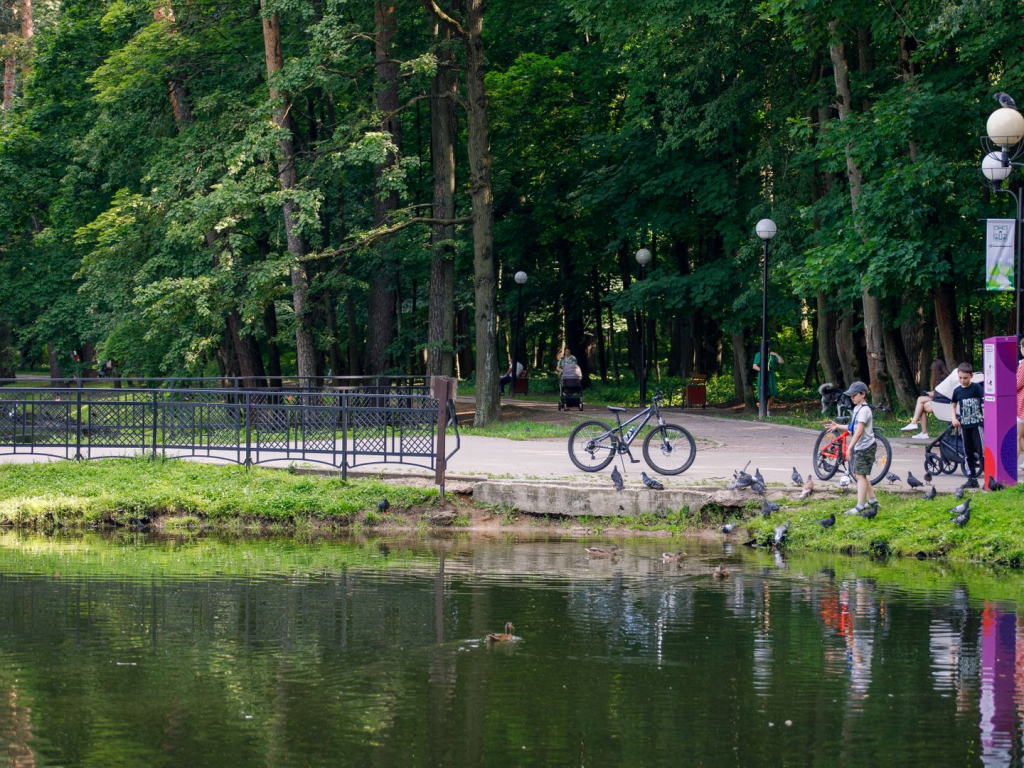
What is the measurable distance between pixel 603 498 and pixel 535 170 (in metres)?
24.0

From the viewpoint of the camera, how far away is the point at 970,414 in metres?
15.4

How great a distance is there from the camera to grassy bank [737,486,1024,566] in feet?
43.6

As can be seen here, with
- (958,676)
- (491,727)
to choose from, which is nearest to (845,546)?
(958,676)

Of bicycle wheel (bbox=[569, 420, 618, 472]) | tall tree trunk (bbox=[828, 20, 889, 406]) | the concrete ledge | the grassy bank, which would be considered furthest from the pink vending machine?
tall tree trunk (bbox=[828, 20, 889, 406])

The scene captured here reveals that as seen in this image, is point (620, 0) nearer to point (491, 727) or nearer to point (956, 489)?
point (956, 489)

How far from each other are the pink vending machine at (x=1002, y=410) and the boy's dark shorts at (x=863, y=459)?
5.03 feet

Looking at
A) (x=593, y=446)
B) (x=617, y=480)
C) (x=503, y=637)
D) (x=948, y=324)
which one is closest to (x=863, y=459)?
(x=617, y=480)

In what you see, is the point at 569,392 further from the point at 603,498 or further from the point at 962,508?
the point at 962,508

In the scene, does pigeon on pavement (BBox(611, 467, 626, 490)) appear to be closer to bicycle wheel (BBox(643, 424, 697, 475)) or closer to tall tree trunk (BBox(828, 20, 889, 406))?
bicycle wheel (BBox(643, 424, 697, 475))

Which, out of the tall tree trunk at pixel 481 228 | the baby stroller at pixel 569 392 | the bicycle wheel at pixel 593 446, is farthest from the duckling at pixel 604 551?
the baby stroller at pixel 569 392

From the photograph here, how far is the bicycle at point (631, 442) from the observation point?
17.5 meters

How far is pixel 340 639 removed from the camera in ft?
32.3

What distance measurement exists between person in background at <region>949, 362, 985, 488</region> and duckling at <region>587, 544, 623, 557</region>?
4.81m

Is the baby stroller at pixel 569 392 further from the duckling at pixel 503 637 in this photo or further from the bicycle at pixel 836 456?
the duckling at pixel 503 637
